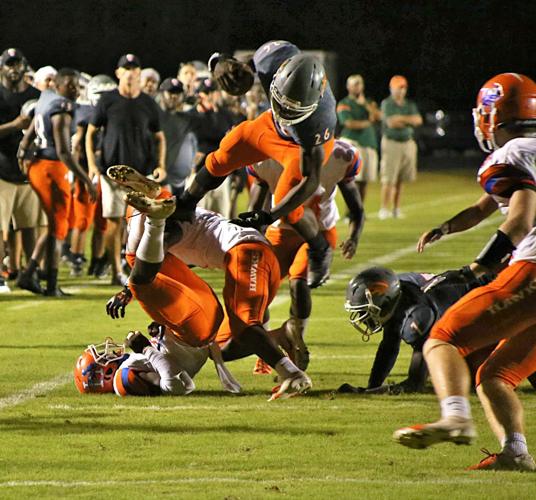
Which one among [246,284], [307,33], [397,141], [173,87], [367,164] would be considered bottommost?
[367,164]

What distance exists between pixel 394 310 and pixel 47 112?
5.56 m

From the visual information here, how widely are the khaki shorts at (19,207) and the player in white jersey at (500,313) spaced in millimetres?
7446

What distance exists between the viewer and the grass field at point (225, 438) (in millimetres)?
5266

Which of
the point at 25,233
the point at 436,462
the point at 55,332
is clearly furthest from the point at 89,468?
the point at 25,233

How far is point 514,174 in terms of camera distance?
5.35m

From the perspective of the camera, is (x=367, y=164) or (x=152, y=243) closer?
(x=152, y=243)

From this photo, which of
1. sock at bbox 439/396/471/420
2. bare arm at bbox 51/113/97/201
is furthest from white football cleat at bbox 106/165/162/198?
bare arm at bbox 51/113/97/201

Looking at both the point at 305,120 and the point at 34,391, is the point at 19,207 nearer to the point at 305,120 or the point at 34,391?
the point at 34,391

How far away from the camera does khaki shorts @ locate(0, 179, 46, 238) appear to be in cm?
1256

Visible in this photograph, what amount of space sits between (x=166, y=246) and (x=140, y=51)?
2397cm

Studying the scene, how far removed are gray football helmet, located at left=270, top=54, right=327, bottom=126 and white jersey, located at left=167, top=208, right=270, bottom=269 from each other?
0.63m

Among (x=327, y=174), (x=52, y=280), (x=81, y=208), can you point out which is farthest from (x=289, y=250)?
(x=81, y=208)

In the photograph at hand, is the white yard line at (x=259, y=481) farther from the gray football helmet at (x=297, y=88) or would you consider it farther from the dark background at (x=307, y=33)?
the dark background at (x=307, y=33)

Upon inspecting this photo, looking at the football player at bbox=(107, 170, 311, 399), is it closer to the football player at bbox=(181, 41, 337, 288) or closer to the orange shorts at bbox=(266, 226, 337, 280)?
the football player at bbox=(181, 41, 337, 288)
